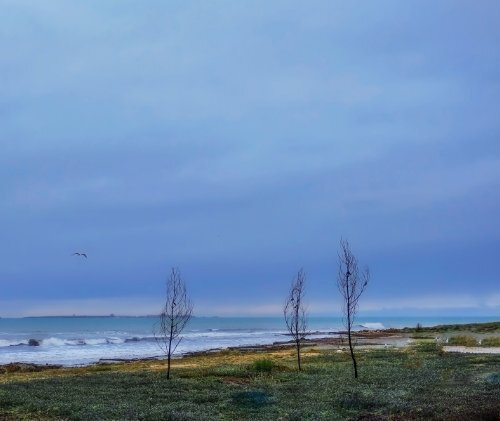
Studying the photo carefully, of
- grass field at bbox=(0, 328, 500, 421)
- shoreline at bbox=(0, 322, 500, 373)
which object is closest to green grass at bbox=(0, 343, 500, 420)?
grass field at bbox=(0, 328, 500, 421)

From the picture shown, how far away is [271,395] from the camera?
22.6 metres

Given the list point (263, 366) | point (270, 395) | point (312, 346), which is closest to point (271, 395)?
point (270, 395)

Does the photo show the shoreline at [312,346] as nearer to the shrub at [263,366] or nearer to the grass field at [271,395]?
the grass field at [271,395]

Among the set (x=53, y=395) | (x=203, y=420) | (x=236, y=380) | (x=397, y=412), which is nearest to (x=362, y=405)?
(x=397, y=412)

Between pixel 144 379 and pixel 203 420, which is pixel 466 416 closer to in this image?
pixel 203 420

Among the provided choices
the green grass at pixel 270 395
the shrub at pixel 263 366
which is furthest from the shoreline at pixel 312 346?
the shrub at pixel 263 366

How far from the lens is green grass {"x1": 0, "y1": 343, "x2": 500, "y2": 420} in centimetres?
1809

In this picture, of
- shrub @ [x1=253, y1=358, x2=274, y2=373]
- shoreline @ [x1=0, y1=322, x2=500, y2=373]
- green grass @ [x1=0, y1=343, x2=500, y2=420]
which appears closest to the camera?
green grass @ [x1=0, y1=343, x2=500, y2=420]

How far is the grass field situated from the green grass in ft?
0.10

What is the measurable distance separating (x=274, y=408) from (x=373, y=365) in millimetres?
17985

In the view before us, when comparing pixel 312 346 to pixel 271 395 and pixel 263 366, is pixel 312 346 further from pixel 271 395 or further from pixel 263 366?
pixel 271 395

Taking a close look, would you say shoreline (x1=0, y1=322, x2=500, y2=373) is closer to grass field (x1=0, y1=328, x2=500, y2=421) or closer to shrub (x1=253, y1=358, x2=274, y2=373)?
grass field (x1=0, y1=328, x2=500, y2=421)

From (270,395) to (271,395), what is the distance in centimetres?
4

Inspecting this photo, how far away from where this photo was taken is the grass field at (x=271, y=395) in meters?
18.1
